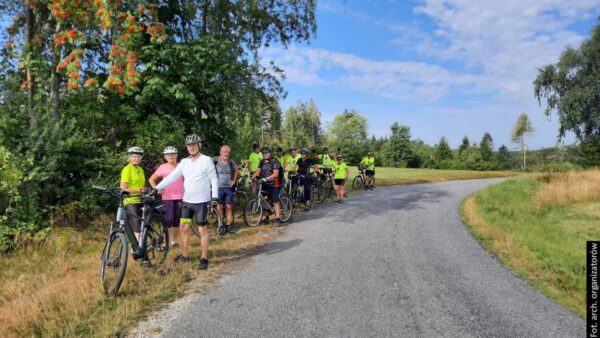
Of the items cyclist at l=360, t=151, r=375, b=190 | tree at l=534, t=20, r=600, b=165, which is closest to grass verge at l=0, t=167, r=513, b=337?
cyclist at l=360, t=151, r=375, b=190

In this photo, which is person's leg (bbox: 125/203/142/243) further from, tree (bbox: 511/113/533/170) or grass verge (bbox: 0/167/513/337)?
tree (bbox: 511/113/533/170)

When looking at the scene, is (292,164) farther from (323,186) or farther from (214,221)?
(214,221)

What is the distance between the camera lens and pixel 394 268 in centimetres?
626

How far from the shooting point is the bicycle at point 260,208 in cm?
995

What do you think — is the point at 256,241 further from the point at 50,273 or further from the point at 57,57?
the point at 57,57

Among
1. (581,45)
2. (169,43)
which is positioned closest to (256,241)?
(169,43)

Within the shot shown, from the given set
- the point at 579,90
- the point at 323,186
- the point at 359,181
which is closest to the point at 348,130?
A: the point at 579,90

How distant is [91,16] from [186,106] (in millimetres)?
3210

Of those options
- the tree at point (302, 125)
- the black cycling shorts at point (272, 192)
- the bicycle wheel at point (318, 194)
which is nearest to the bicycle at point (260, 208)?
the black cycling shorts at point (272, 192)

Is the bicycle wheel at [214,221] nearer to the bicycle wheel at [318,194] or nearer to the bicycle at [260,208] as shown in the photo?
the bicycle at [260,208]

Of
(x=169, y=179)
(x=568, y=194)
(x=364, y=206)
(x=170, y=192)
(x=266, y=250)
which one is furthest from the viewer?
(x=568, y=194)

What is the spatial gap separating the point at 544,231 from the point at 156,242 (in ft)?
33.1

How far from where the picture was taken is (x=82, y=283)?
16.8 feet

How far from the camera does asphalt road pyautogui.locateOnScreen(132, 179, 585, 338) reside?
158 inches
